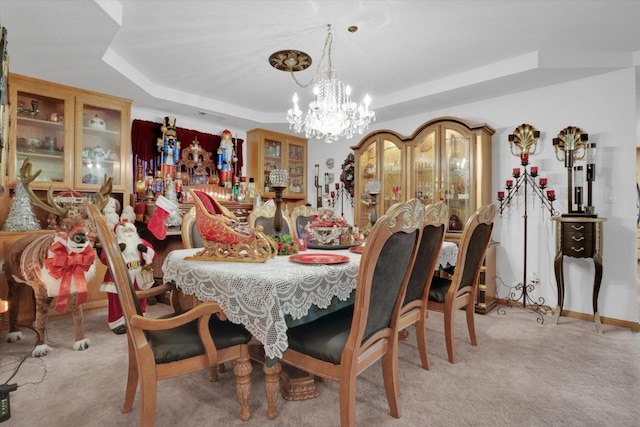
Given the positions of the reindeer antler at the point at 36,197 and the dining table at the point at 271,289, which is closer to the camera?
the dining table at the point at 271,289

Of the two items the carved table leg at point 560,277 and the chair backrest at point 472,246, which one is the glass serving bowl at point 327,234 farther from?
the carved table leg at point 560,277

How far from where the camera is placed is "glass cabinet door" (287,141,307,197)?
569cm

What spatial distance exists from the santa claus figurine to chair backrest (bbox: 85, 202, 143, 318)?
1.55m

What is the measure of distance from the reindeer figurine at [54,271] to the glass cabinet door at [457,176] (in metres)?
3.56

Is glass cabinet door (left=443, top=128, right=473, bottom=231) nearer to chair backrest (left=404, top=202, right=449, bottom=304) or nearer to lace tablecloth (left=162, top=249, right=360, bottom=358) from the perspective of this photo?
chair backrest (left=404, top=202, right=449, bottom=304)

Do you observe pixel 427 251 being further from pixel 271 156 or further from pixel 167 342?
pixel 271 156

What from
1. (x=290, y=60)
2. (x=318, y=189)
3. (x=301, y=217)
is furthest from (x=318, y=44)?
(x=318, y=189)

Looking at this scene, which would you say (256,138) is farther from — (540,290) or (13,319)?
(540,290)

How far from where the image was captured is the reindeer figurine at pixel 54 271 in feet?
7.86

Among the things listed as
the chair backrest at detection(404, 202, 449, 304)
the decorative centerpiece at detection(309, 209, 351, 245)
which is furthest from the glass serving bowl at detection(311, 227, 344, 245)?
the chair backrest at detection(404, 202, 449, 304)

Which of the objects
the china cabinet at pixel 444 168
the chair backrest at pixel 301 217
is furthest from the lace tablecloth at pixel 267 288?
the china cabinet at pixel 444 168

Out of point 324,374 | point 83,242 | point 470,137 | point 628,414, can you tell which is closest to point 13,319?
point 83,242

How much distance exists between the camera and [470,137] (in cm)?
364

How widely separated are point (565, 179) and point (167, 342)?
3.85 metres
